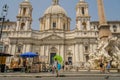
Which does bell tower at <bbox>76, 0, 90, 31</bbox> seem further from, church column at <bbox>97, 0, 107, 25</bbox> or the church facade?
church column at <bbox>97, 0, 107, 25</bbox>

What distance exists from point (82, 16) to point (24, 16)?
17158 mm

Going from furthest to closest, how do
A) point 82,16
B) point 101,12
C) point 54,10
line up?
point 54,10
point 82,16
point 101,12

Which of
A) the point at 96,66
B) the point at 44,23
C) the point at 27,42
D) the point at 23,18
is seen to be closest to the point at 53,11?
the point at 44,23

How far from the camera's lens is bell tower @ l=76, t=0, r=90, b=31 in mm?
42531

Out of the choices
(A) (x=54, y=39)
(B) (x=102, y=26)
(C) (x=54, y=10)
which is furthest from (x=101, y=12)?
(C) (x=54, y=10)

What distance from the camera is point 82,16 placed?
4334cm

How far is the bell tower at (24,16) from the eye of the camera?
42500mm

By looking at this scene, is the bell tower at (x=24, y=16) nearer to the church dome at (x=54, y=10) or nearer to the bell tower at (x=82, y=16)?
the church dome at (x=54, y=10)

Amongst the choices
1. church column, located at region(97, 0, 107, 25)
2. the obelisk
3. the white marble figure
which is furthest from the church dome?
the white marble figure

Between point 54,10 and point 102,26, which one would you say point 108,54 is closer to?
point 102,26

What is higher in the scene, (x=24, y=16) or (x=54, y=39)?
(x=24, y=16)

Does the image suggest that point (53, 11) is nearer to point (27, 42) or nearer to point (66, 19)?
point (66, 19)

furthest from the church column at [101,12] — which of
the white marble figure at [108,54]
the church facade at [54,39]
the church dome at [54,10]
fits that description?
the church dome at [54,10]

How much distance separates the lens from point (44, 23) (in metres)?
49.2
